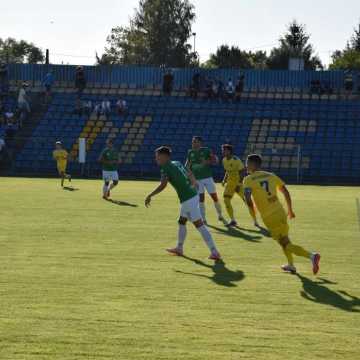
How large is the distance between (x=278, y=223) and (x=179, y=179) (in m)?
2.37

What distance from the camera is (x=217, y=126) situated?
48469 mm

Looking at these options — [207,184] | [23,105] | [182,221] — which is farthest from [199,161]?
[23,105]

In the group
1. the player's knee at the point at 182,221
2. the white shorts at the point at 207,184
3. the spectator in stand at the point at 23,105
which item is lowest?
the player's knee at the point at 182,221

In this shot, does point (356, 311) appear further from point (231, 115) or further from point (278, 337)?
point (231, 115)

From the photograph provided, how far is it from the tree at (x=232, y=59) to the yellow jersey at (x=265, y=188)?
93.4 metres

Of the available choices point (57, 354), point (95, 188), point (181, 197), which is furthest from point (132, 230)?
point (95, 188)

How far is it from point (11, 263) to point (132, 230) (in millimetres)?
5626

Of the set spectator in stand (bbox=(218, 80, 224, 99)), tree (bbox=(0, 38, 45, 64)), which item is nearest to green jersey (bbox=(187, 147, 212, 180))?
spectator in stand (bbox=(218, 80, 224, 99))

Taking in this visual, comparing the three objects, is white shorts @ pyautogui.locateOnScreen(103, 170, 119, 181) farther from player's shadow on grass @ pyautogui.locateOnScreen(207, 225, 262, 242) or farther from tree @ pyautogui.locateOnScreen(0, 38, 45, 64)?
tree @ pyautogui.locateOnScreen(0, 38, 45, 64)

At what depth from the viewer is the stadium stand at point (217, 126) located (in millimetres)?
45625

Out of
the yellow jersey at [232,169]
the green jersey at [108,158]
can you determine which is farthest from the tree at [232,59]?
the yellow jersey at [232,169]

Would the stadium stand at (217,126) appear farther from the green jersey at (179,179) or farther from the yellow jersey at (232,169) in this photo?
the green jersey at (179,179)

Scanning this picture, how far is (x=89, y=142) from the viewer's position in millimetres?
48125

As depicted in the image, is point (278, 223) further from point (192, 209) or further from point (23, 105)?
point (23, 105)
